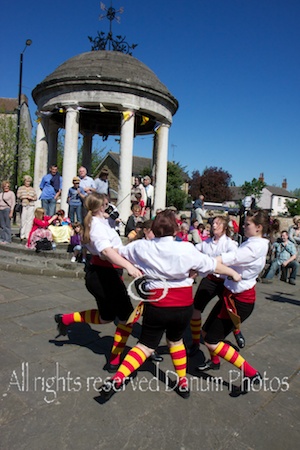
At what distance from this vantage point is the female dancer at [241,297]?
3.35m

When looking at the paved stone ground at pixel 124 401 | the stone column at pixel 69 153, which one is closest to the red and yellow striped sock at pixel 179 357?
the paved stone ground at pixel 124 401

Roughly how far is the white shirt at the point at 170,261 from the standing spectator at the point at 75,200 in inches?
272

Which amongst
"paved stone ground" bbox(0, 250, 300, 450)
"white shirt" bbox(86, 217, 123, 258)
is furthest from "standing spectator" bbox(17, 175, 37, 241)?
"white shirt" bbox(86, 217, 123, 258)

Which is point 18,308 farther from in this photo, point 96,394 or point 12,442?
point 12,442

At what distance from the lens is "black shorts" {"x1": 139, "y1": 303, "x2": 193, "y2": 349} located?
2.97 meters

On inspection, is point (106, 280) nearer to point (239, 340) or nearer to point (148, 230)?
point (148, 230)

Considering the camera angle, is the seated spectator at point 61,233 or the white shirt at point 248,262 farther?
the seated spectator at point 61,233

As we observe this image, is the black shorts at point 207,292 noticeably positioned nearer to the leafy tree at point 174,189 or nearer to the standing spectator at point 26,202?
the standing spectator at point 26,202

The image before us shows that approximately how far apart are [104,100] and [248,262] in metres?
9.33

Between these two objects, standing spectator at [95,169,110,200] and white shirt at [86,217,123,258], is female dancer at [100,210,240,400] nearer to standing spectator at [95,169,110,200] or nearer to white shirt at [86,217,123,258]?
white shirt at [86,217,123,258]

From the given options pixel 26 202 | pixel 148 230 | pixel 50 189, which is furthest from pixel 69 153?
pixel 148 230

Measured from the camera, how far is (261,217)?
143 inches

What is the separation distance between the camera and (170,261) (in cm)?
293

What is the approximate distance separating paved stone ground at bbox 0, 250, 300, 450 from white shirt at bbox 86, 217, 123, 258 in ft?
4.31
